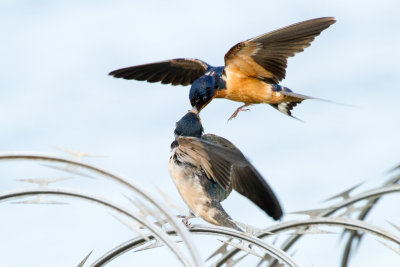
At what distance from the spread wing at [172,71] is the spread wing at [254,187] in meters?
1.46

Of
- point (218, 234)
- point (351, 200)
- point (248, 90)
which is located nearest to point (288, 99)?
point (248, 90)

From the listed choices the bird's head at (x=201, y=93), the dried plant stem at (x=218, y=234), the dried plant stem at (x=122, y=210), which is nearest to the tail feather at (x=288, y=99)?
the bird's head at (x=201, y=93)

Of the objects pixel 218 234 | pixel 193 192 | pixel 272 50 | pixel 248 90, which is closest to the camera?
pixel 218 234

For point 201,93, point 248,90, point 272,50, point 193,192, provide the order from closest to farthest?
point 193,192 → point 201,93 → point 272,50 → point 248,90

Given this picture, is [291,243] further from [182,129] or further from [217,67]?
[217,67]

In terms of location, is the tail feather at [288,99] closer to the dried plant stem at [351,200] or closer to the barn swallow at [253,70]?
the barn swallow at [253,70]

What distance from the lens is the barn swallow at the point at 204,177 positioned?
4.50 m

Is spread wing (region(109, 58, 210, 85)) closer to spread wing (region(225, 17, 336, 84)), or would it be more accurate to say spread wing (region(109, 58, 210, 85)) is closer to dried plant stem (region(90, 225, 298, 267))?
spread wing (region(225, 17, 336, 84))

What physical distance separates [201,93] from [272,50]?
3.41ft

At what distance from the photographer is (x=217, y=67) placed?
19.9 feet

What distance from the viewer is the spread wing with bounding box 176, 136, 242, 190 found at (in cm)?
445

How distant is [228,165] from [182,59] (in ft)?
6.48

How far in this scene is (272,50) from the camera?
19.6ft

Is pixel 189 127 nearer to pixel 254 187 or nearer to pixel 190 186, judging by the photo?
pixel 190 186
